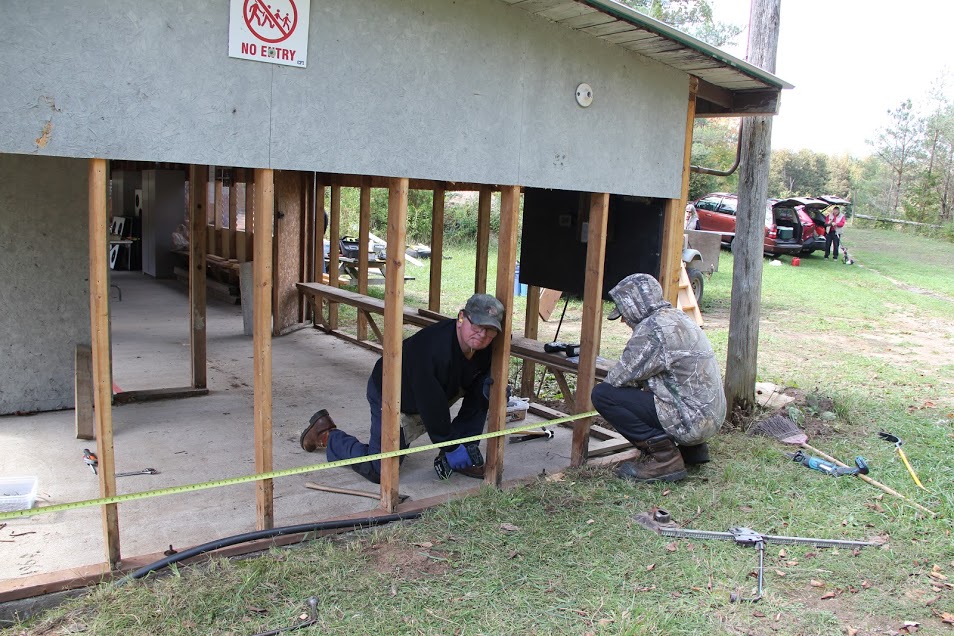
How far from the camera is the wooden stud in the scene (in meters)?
5.71

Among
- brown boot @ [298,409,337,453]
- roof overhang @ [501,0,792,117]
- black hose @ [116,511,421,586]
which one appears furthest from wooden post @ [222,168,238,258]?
black hose @ [116,511,421,586]

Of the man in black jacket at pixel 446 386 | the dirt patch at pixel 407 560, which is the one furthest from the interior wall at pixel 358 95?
the dirt patch at pixel 407 560

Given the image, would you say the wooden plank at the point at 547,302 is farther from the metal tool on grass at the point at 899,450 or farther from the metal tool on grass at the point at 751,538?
the metal tool on grass at the point at 751,538

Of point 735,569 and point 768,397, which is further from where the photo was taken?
point 768,397

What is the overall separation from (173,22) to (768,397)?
20.6 ft

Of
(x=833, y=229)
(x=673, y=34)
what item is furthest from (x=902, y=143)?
(x=673, y=34)

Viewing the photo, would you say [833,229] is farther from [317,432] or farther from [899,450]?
[317,432]

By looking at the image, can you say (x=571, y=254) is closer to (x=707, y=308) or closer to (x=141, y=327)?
(x=141, y=327)

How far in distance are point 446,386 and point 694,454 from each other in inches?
78.8

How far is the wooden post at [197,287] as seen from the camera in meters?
6.77

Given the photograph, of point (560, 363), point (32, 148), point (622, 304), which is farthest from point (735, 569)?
point (32, 148)

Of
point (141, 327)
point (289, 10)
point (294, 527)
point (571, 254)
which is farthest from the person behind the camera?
point (141, 327)

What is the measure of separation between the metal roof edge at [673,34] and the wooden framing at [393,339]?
159 cm

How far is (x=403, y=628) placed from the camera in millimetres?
3332
